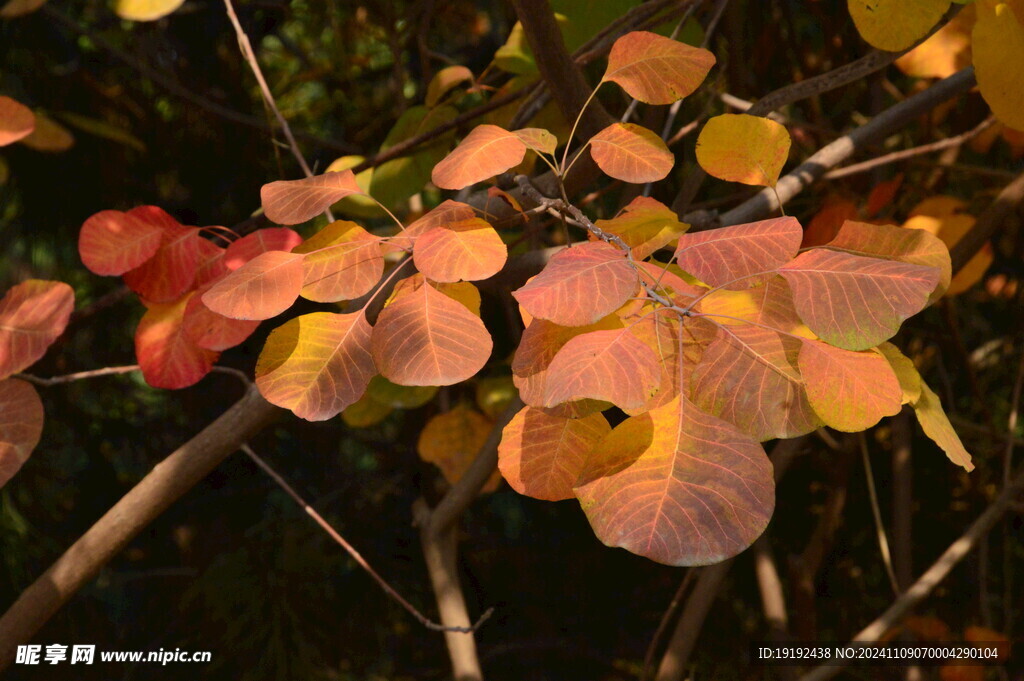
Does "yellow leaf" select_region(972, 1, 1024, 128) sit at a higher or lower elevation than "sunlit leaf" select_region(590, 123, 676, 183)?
higher

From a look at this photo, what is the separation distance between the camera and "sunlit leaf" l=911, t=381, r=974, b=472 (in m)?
0.25

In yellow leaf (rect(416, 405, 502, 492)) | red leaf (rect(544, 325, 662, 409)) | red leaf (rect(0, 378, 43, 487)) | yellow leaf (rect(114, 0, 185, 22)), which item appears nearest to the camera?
red leaf (rect(544, 325, 662, 409))

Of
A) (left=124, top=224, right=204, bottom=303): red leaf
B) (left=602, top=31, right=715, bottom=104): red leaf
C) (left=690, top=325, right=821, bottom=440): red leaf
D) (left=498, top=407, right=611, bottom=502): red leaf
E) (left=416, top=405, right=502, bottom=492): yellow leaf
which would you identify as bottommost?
(left=416, top=405, right=502, bottom=492): yellow leaf

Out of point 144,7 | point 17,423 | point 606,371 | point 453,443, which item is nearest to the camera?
point 606,371

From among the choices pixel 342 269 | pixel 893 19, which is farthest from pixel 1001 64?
pixel 342 269

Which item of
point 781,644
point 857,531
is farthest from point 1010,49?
point 857,531

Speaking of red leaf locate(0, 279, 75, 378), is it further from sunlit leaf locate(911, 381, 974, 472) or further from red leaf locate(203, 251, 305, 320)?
sunlit leaf locate(911, 381, 974, 472)

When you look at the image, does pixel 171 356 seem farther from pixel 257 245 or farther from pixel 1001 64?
pixel 1001 64

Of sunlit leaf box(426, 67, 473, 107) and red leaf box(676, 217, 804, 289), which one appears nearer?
red leaf box(676, 217, 804, 289)

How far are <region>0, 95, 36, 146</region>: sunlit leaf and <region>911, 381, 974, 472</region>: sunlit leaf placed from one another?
1.51 ft

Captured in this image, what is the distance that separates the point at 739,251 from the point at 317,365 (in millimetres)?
151

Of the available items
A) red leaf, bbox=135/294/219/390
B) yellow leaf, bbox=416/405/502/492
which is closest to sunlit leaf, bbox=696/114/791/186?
red leaf, bbox=135/294/219/390

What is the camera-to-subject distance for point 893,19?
299 millimetres

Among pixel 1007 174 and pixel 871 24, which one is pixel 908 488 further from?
pixel 871 24
